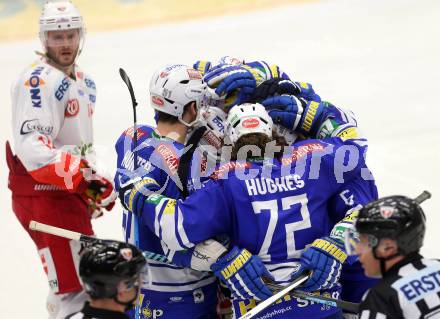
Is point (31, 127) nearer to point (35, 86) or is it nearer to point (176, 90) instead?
point (35, 86)

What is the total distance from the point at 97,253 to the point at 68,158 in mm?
1629

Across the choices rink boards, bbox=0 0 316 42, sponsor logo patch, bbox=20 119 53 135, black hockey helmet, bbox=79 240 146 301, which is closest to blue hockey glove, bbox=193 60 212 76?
sponsor logo patch, bbox=20 119 53 135

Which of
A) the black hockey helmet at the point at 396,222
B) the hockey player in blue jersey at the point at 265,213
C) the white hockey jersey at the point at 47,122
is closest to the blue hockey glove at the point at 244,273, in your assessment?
the hockey player in blue jersey at the point at 265,213

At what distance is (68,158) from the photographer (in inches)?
174

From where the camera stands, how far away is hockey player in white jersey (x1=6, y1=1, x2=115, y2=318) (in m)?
4.40

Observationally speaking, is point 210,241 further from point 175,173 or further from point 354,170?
point 354,170

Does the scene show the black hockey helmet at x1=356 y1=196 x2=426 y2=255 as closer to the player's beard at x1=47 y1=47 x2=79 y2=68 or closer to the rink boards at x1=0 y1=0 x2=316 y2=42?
the player's beard at x1=47 y1=47 x2=79 y2=68

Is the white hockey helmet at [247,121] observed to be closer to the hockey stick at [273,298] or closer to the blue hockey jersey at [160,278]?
the blue hockey jersey at [160,278]

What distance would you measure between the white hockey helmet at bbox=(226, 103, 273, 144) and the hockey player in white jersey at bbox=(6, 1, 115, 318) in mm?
1002

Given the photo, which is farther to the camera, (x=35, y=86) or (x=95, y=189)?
(x=95, y=189)

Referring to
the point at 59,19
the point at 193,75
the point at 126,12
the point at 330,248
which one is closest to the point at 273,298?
the point at 330,248

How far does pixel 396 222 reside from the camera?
2.83 meters

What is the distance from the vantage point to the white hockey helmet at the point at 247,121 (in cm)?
365

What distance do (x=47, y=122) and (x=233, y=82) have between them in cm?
90
